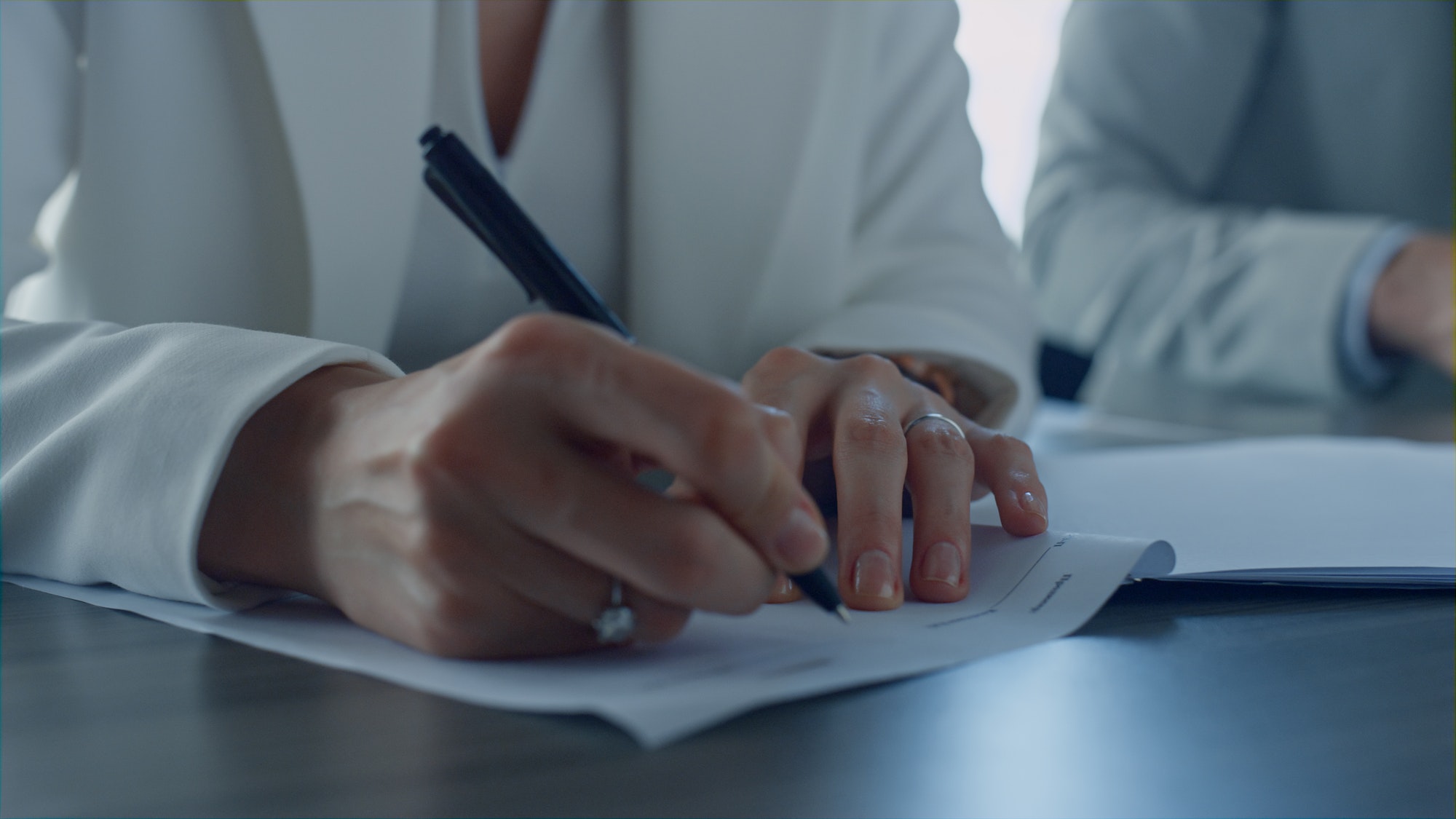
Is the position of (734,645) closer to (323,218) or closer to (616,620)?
(616,620)

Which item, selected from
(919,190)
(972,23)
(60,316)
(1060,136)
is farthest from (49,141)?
(972,23)

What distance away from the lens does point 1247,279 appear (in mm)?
1120

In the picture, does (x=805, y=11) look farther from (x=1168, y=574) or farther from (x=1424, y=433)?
(x=1424, y=433)

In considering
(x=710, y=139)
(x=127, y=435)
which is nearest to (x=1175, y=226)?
(x=710, y=139)

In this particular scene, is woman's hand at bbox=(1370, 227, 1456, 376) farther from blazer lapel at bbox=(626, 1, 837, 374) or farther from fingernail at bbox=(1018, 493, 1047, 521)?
fingernail at bbox=(1018, 493, 1047, 521)

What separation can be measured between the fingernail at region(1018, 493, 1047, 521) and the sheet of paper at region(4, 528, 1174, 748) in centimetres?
1

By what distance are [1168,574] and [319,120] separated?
17.1 inches

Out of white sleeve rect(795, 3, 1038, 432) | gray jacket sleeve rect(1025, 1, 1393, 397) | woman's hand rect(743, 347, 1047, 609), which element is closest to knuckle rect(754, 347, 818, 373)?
woman's hand rect(743, 347, 1047, 609)

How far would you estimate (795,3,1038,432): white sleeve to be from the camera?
642 mm

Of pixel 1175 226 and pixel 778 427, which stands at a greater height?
pixel 778 427

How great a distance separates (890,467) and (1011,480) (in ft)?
0.19

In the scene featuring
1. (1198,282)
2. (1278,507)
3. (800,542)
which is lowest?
(1198,282)

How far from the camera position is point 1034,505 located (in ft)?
1.14

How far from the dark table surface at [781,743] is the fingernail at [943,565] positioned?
0.04 meters
